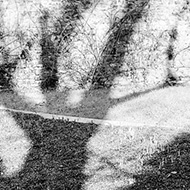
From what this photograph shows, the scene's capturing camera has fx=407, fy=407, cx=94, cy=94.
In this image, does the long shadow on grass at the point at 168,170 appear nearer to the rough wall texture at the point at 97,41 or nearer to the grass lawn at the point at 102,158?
the grass lawn at the point at 102,158

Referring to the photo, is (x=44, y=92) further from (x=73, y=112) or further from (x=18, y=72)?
(x=73, y=112)

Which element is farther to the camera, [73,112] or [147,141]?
[73,112]

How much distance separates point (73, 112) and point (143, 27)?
9.22 ft

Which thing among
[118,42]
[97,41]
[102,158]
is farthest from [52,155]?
[118,42]

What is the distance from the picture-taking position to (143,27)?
861 centimetres

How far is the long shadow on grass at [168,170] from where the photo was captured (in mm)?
4191

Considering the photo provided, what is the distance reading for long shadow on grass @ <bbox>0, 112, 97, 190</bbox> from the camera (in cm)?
445

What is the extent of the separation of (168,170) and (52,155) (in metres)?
1.46

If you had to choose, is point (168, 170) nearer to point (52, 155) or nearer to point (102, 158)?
point (102, 158)

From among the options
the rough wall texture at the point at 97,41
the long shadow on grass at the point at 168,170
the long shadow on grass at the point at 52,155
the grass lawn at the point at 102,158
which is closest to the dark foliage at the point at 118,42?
the rough wall texture at the point at 97,41

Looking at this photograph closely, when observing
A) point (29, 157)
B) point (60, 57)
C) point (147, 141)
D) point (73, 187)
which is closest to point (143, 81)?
point (60, 57)

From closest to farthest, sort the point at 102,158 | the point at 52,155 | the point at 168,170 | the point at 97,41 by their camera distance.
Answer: the point at 168,170 → the point at 102,158 → the point at 52,155 → the point at 97,41

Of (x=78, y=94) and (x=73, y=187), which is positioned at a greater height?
(x=73, y=187)

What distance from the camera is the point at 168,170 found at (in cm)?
450
